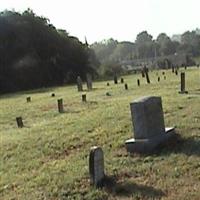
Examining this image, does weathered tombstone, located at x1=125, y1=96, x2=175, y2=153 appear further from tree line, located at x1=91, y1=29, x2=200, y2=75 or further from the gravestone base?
tree line, located at x1=91, y1=29, x2=200, y2=75

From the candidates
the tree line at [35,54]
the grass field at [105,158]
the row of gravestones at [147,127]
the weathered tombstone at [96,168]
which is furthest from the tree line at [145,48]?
the weathered tombstone at [96,168]

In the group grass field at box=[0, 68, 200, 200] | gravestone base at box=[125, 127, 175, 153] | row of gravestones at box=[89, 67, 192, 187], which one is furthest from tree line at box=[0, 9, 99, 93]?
gravestone base at box=[125, 127, 175, 153]

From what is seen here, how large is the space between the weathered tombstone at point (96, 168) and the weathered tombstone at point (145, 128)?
5.53ft

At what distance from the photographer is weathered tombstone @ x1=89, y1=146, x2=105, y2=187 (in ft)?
26.5

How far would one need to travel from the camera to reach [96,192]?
772 cm

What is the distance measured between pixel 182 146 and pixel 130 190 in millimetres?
2384

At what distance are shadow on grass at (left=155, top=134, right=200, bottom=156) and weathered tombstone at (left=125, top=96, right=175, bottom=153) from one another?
126 mm

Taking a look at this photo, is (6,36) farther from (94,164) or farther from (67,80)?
(94,164)

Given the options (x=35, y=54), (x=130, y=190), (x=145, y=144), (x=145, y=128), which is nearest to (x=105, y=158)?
(x=145, y=144)

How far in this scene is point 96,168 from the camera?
8.11 m

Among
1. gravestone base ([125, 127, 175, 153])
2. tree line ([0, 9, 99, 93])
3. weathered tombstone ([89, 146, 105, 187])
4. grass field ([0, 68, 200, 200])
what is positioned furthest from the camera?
tree line ([0, 9, 99, 93])

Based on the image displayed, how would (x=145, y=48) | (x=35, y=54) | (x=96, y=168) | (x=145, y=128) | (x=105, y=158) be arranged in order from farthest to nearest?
(x=145, y=48) < (x=35, y=54) < (x=145, y=128) < (x=105, y=158) < (x=96, y=168)

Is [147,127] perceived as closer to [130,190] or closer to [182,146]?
[182,146]

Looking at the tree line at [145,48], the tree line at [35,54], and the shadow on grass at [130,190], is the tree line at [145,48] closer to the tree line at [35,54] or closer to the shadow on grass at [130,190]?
the tree line at [35,54]
